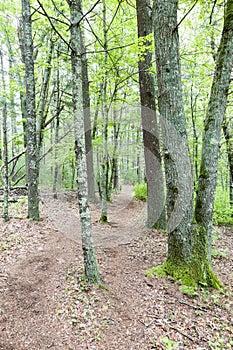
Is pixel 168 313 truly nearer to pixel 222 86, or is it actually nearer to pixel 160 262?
pixel 160 262

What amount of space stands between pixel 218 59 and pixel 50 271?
4644 millimetres

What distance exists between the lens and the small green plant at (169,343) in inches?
109

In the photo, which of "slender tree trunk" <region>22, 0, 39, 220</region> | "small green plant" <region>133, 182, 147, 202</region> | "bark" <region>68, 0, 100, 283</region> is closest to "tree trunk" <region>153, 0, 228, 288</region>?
"bark" <region>68, 0, 100, 283</region>

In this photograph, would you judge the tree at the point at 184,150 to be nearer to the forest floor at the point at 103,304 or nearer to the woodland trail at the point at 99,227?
the forest floor at the point at 103,304

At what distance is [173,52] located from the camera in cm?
375

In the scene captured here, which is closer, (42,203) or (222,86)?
(222,86)

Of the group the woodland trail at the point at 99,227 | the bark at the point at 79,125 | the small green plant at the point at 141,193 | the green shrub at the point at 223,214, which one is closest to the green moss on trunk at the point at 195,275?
the bark at the point at 79,125

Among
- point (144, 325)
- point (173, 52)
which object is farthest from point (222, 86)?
point (144, 325)

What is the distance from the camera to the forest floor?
2.85m

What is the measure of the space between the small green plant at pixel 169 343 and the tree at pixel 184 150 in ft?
3.59

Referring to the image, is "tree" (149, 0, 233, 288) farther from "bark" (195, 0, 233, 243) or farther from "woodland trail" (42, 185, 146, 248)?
"woodland trail" (42, 185, 146, 248)

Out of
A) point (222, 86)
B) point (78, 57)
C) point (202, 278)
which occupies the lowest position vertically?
point (202, 278)

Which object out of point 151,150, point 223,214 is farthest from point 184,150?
point 223,214

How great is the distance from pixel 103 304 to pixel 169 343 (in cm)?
103
